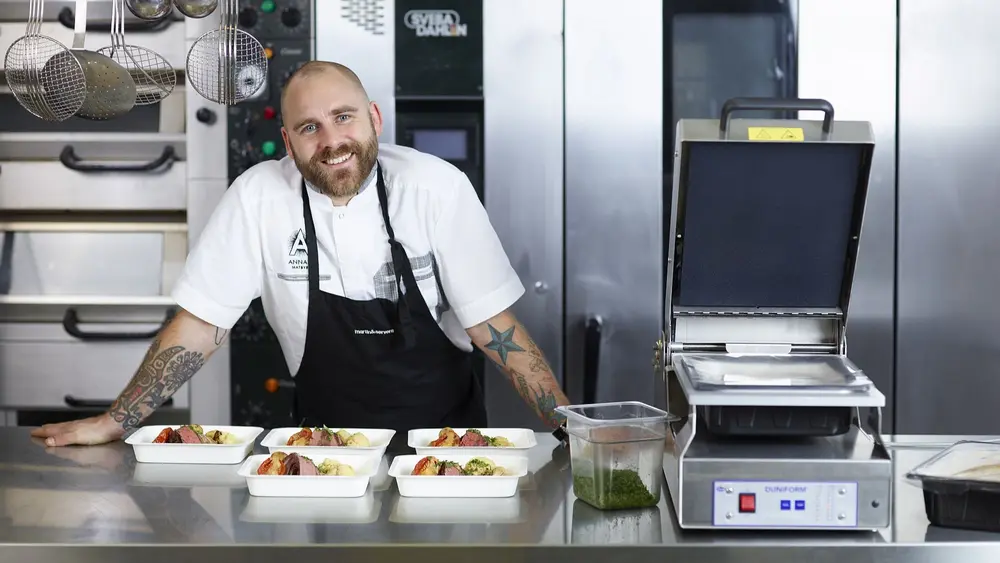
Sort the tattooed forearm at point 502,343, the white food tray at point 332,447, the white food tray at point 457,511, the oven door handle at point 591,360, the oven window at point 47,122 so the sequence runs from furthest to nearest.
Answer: the oven window at point 47,122
the oven door handle at point 591,360
the tattooed forearm at point 502,343
the white food tray at point 332,447
the white food tray at point 457,511

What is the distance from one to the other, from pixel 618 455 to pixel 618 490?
6cm

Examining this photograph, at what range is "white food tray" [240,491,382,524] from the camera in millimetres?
1411

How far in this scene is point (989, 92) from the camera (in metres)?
2.95

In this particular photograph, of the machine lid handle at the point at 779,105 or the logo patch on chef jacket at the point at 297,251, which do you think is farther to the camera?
the logo patch on chef jacket at the point at 297,251

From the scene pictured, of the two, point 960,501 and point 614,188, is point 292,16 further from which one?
point 960,501

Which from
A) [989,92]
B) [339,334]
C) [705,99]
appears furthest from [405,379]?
[989,92]

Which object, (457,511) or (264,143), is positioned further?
(264,143)

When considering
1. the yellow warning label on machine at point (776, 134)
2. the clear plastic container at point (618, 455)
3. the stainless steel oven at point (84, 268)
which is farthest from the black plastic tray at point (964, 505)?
the stainless steel oven at point (84, 268)

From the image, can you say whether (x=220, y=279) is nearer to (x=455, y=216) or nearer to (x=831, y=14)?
(x=455, y=216)

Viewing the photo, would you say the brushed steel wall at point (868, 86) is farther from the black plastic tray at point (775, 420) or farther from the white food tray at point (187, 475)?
the white food tray at point (187, 475)

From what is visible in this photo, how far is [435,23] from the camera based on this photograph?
298 centimetres

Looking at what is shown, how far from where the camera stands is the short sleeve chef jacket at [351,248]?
2.19 m

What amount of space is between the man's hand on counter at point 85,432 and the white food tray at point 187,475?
9.1 inches

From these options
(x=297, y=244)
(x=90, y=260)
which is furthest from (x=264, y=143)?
(x=297, y=244)
